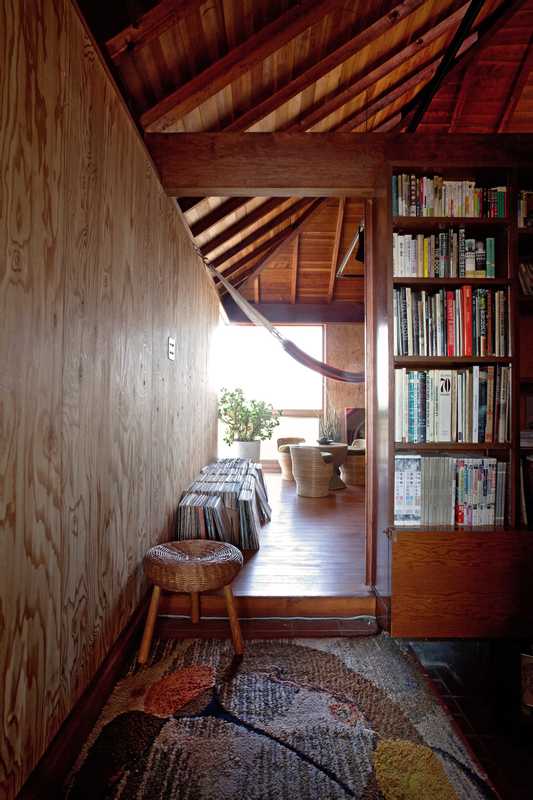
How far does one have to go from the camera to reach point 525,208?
209 cm

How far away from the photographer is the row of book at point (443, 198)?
2033 millimetres

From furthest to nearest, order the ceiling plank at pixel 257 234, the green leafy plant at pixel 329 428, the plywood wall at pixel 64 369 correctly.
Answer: the green leafy plant at pixel 329 428
the ceiling plank at pixel 257 234
the plywood wall at pixel 64 369

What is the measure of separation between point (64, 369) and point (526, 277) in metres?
1.88

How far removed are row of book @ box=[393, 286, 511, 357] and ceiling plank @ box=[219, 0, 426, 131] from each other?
4.08 ft

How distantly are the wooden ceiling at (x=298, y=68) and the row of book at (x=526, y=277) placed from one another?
3.30ft

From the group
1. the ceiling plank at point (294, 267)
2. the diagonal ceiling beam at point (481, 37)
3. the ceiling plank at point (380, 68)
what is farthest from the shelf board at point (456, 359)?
the ceiling plank at point (294, 267)

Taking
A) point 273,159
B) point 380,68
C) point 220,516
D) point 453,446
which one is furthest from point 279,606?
point 380,68

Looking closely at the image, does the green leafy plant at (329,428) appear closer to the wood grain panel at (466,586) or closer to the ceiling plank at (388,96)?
the ceiling plank at (388,96)

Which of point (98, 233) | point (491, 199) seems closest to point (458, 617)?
point (491, 199)

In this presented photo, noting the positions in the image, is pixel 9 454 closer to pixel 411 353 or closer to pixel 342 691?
pixel 342 691

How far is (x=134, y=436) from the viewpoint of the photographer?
6.31ft

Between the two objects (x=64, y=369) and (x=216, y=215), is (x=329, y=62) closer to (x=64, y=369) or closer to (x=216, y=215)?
(x=216, y=215)

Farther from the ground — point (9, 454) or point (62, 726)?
point (9, 454)

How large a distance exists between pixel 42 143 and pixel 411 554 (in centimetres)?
180
